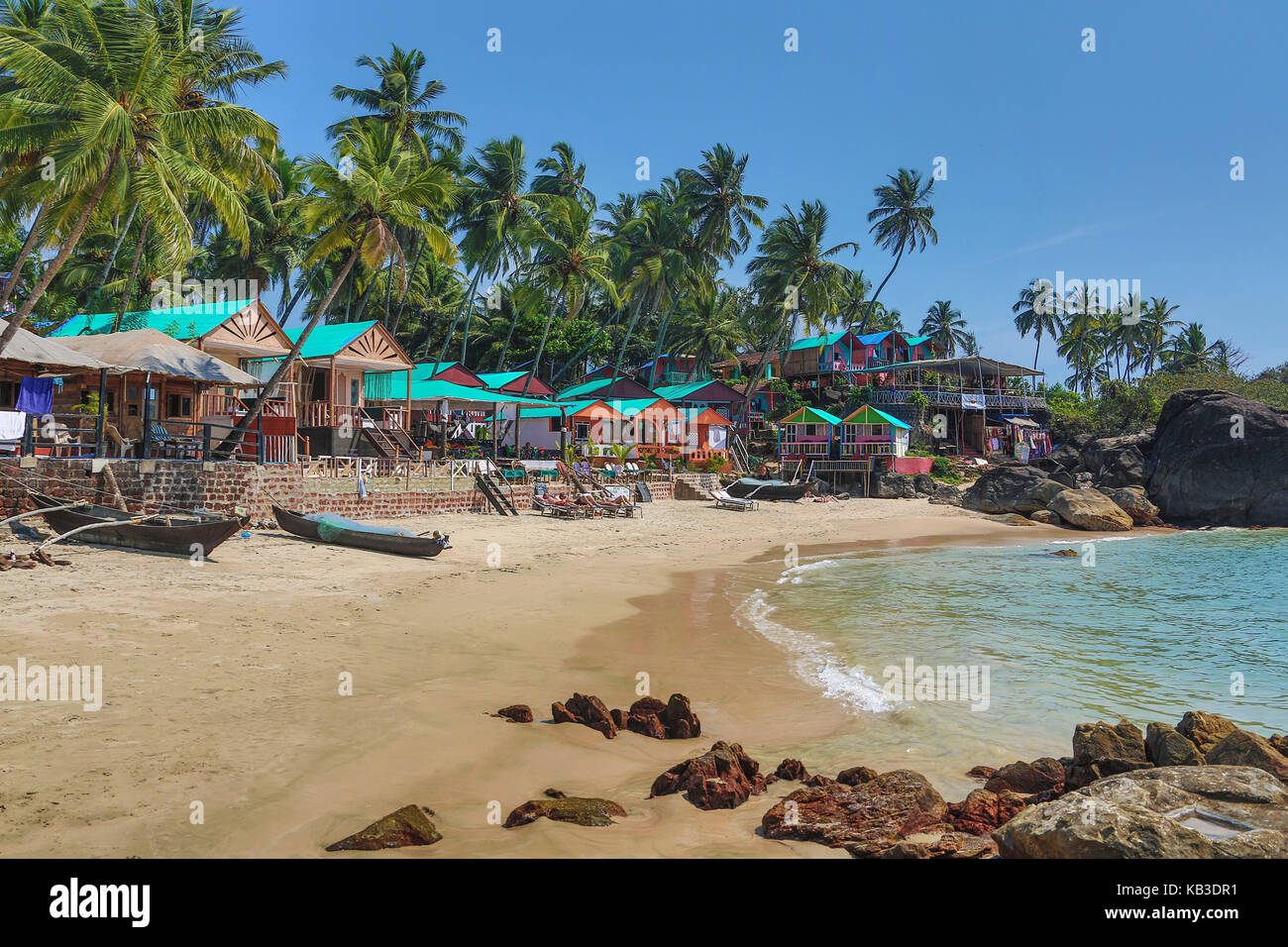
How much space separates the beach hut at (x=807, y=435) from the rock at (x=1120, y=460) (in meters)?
15.0

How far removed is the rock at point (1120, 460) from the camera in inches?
1665

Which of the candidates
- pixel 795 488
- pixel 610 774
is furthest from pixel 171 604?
pixel 795 488

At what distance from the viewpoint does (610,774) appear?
6816 mm

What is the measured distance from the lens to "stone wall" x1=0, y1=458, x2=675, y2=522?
17828 mm

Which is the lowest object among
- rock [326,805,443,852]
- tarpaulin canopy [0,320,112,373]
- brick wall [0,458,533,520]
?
rock [326,805,443,852]

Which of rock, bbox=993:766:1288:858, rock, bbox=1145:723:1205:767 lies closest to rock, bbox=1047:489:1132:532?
rock, bbox=1145:723:1205:767

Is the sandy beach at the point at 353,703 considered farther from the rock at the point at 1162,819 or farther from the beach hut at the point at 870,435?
the beach hut at the point at 870,435

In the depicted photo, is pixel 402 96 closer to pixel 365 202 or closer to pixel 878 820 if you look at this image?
pixel 365 202

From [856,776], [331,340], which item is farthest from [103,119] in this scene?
[856,776]

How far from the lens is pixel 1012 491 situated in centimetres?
3906

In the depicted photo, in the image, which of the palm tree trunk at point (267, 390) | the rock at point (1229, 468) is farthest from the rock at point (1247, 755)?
the rock at point (1229, 468)

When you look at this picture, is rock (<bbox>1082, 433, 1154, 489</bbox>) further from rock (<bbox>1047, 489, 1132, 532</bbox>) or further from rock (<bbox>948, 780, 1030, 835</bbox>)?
rock (<bbox>948, 780, 1030, 835</bbox>)

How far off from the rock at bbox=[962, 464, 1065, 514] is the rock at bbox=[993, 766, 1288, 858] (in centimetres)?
3583
